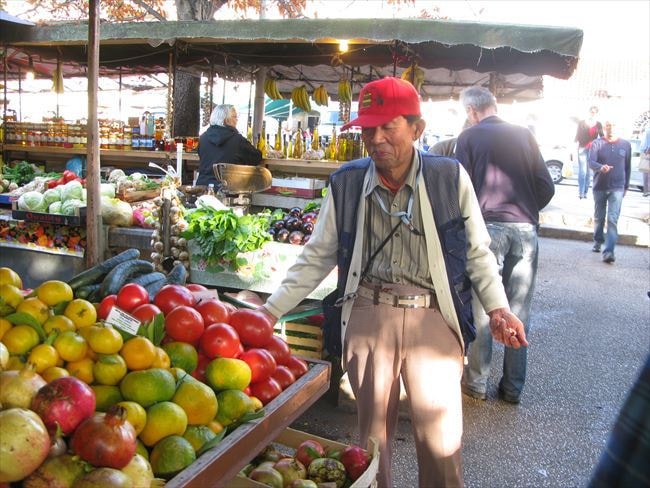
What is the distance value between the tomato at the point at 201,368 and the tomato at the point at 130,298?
1.15 ft

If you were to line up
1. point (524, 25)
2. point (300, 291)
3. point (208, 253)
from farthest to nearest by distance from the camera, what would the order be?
point (524, 25)
point (208, 253)
point (300, 291)

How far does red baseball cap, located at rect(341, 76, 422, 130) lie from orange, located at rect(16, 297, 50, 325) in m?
1.38

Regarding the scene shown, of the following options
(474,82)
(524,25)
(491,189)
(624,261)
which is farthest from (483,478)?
(474,82)

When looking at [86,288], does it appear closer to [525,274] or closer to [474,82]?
[525,274]

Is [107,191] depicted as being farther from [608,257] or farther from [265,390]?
[608,257]

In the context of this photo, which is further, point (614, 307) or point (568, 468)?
point (614, 307)

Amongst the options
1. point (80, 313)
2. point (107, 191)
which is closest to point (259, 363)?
point (80, 313)

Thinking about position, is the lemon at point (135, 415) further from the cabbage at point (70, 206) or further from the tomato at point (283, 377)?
the cabbage at point (70, 206)

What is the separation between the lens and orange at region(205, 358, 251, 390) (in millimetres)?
2061

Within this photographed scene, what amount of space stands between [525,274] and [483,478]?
1586mm

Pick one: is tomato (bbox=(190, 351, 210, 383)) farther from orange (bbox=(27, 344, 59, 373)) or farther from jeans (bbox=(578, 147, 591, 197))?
jeans (bbox=(578, 147, 591, 197))

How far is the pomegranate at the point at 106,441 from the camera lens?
1.47 meters

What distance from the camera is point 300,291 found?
277 centimetres

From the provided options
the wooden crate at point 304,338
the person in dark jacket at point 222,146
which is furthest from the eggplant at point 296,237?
the person in dark jacket at point 222,146
